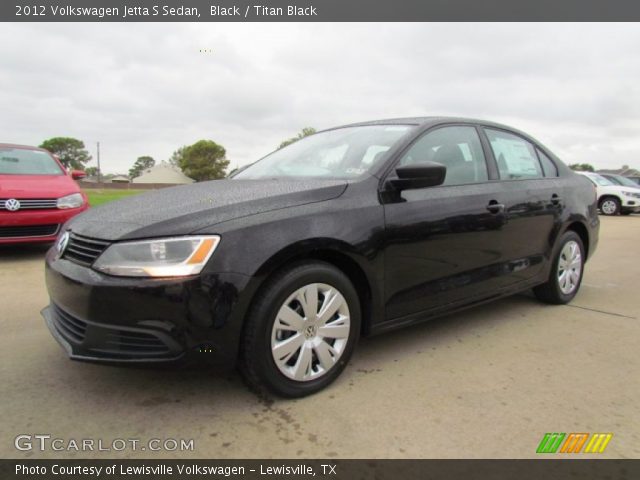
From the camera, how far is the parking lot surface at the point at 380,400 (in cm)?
193

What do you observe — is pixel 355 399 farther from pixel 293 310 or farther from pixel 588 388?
pixel 588 388

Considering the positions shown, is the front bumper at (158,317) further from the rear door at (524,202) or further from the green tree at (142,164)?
the green tree at (142,164)

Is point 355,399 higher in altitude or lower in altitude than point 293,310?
lower

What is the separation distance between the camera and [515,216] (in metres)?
3.31

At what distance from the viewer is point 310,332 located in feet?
7.41

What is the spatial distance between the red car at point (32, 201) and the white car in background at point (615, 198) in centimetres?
1560

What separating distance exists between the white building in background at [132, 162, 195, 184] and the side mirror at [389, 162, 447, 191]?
71.5 meters

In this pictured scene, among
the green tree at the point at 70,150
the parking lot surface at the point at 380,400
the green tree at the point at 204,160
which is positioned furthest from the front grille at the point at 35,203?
the green tree at the point at 70,150

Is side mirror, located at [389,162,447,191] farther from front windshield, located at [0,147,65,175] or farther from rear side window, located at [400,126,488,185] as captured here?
front windshield, located at [0,147,65,175]

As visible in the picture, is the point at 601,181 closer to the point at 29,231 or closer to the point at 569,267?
the point at 569,267

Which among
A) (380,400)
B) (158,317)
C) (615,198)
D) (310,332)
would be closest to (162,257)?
(158,317)

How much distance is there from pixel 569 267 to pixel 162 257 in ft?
11.4

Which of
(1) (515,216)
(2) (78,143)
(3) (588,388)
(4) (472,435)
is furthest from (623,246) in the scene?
(2) (78,143)

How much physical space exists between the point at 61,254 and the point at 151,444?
1.09m
